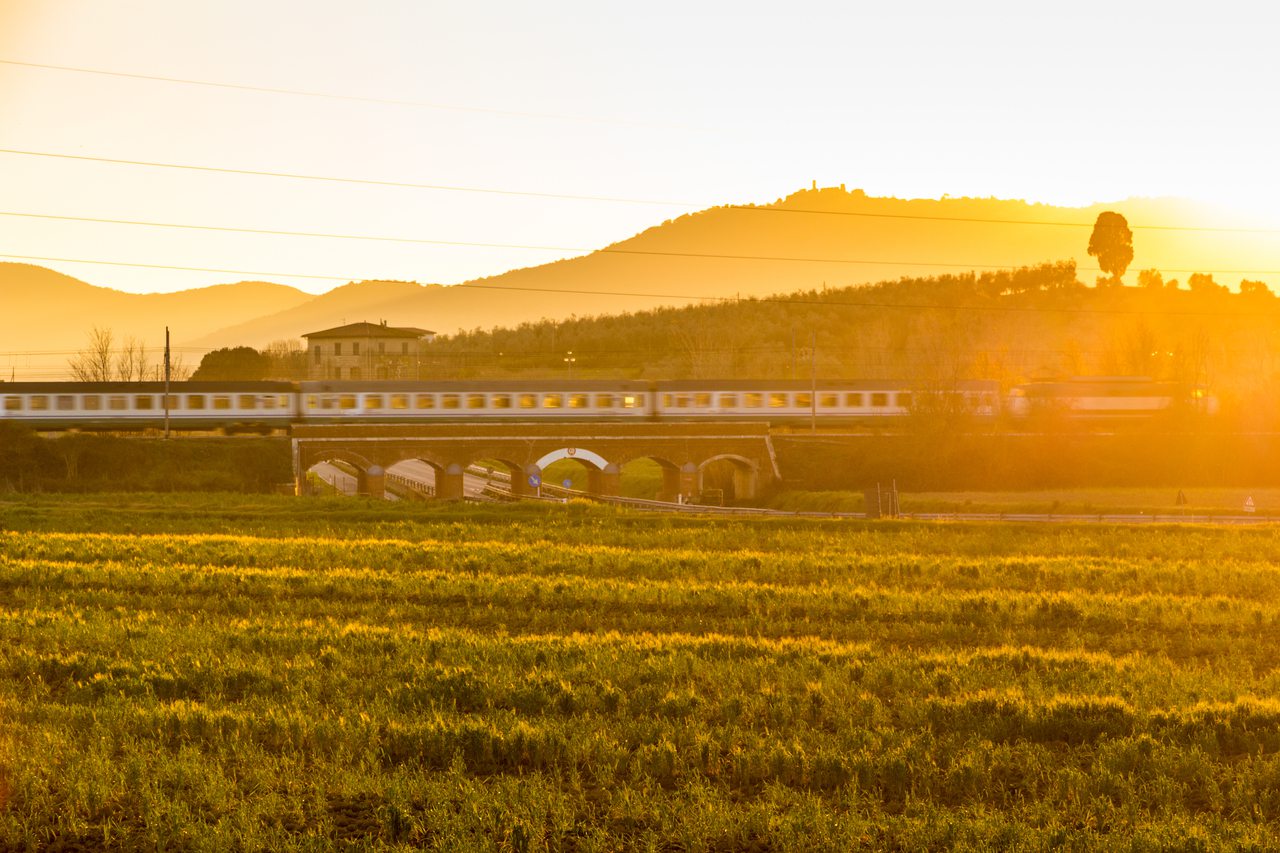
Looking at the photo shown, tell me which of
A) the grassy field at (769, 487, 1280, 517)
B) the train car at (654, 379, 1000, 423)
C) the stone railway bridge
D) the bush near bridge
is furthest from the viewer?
the train car at (654, 379, 1000, 423)

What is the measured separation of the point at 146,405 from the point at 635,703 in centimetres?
6268

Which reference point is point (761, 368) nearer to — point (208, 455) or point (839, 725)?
point (208, 455)

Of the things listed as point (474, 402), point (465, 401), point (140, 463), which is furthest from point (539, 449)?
point (140, 463)

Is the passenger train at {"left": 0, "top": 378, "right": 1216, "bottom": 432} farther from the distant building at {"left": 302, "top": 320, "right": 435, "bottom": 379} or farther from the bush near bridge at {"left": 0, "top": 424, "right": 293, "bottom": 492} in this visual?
the distant building at {"left": 302, "top": 320, "right": 435, "bottom": 379}

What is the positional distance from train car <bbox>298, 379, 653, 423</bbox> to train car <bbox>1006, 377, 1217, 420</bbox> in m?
28.4

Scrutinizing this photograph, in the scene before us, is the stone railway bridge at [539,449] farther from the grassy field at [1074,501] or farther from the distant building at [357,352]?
the distant building at [357,352]

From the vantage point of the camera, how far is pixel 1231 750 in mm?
14711

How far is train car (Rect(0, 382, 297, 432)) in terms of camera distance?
71625 millimetres

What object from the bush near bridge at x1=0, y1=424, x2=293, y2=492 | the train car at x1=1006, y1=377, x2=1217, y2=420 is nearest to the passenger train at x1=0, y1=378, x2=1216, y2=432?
the train car at x1=1006, y1=377, x2=1217, y2=420

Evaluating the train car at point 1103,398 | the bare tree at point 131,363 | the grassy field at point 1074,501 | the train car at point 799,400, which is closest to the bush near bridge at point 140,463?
the train car at point 799,400

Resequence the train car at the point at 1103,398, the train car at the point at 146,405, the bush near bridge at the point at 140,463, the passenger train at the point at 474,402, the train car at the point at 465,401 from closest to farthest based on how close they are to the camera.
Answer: the bush near bridge at the point at 140,463 < the train car at the point at 146,405 < the passenger train at the point at 474,402 < the train car at the point at 465,401 < the train car at the point at 1103,398

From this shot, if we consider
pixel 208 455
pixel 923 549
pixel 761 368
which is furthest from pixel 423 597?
pixel 761 368

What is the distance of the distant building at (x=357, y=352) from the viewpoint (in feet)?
422

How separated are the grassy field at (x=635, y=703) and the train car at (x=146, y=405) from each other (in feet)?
146
